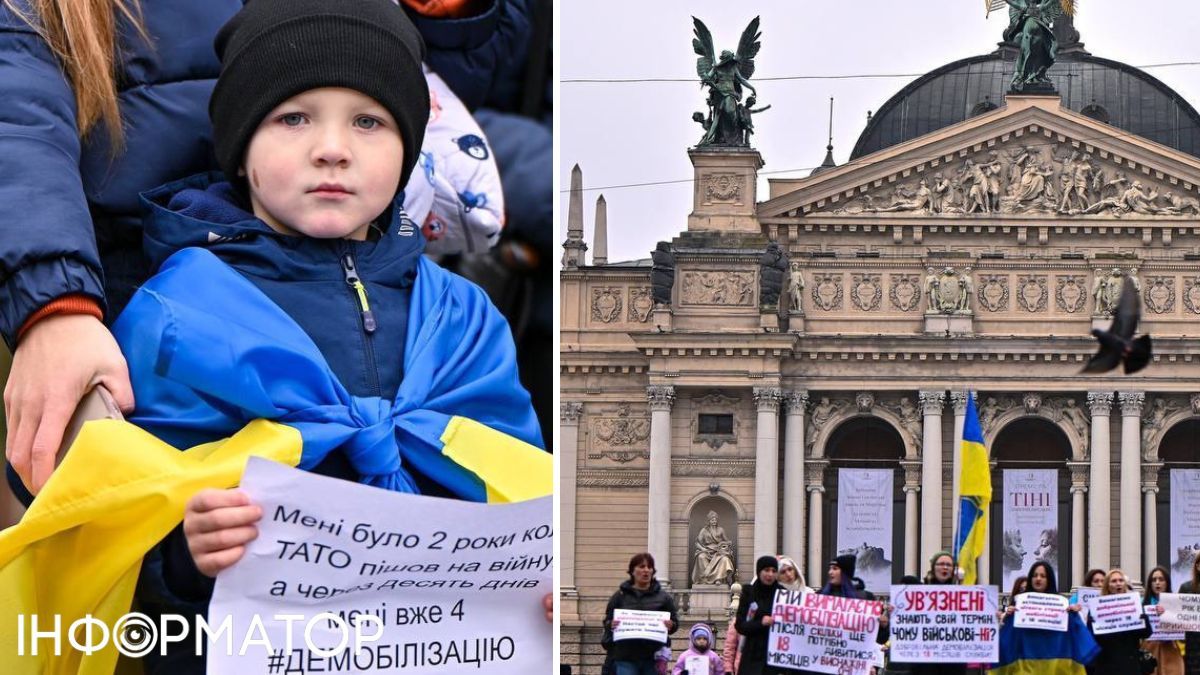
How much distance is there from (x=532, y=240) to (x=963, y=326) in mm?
33450

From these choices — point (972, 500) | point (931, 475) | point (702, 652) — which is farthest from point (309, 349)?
point (931, 475)

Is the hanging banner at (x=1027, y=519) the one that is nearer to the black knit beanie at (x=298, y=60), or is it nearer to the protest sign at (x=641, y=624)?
the protest sign at (x=641, y=624)

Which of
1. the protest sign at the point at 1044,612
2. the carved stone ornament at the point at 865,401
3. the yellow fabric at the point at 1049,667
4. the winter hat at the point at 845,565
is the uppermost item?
the carved stone ornament at the point at 865,401

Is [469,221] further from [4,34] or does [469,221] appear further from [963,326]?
[963,326]

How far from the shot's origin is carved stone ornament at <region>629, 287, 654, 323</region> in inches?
1561

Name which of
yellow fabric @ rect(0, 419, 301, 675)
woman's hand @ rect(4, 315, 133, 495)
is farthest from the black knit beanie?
yellow fabric @ rect(0, 419, 301, 675)

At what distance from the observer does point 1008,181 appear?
128 ft

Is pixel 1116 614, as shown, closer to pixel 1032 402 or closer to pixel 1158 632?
pixel 1158 632

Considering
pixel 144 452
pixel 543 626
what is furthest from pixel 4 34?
pixel 543 626

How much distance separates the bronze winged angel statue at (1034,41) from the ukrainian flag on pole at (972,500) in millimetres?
16801

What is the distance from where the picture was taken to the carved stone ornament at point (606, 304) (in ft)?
130

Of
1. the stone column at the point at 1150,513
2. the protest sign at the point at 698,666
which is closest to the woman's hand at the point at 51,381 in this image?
the protest sign at the point at 698,666

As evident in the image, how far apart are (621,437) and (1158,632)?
26.2 m

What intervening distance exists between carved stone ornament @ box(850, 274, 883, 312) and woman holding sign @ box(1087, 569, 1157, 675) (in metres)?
26.7
